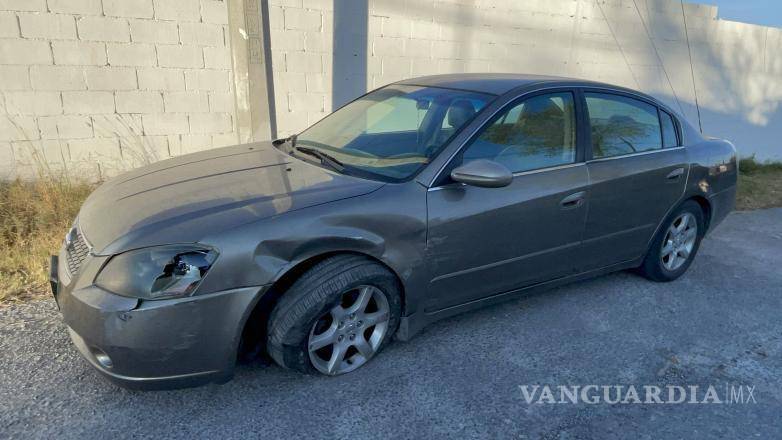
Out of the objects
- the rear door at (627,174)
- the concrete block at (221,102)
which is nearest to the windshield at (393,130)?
the rear door at (627,174)

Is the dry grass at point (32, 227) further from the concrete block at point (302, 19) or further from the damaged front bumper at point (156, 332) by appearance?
the concrete block at point (302, 19)

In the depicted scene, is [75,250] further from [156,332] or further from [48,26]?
[48,26]

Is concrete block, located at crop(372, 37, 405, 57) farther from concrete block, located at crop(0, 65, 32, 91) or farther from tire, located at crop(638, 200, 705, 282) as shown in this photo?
tire, located at crop(638, 200, 705, 282)

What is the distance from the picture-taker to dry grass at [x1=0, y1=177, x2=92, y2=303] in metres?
3.73

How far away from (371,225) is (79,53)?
3.96 meters

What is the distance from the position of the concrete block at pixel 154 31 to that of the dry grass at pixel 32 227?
4.96 ft

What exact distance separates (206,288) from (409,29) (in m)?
5.14

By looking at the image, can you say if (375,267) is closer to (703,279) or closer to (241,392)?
(241,392)

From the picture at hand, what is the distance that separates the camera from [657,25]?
8805 millimetres

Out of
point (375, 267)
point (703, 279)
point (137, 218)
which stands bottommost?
point (703, 279)

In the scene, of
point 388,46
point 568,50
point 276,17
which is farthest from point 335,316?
point 568,50

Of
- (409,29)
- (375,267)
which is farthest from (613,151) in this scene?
(409,29)

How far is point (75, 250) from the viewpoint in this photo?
273 centimetres

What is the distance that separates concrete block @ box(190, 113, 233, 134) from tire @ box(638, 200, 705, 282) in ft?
14.1
